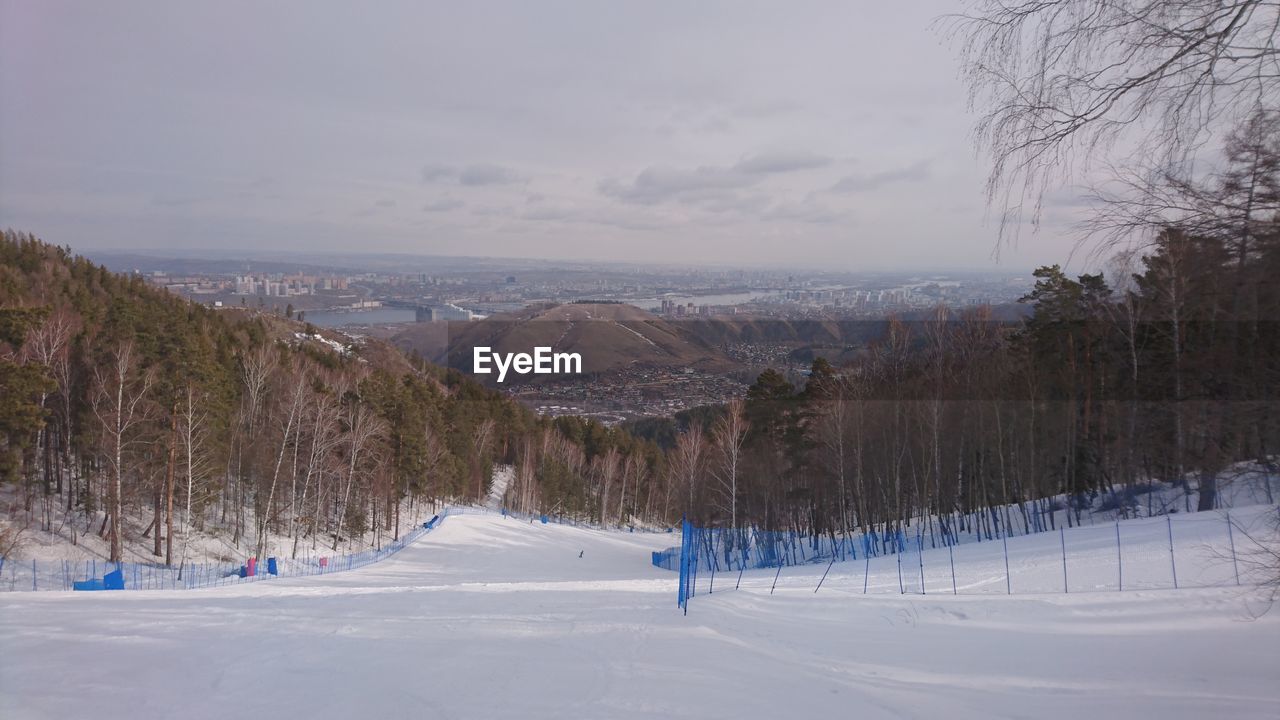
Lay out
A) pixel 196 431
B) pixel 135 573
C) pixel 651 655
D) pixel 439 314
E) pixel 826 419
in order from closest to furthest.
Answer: pixel 651 655 → pixel 135 573 → pixel 196 431 → pixel 826 419 → pixel 439 314

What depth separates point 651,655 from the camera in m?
8.97

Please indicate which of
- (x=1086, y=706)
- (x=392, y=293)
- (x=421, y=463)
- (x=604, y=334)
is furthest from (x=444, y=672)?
(x=392, y=293)

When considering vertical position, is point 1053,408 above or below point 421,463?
above

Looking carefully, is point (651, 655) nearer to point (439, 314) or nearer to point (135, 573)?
point (135, 573)

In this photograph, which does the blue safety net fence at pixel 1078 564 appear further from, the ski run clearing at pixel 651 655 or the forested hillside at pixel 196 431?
the forested hillside at pixel 196 431

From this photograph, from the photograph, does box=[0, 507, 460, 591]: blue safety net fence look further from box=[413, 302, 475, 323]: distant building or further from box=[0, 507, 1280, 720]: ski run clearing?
box=[413, 302, 475, 323]: distant building

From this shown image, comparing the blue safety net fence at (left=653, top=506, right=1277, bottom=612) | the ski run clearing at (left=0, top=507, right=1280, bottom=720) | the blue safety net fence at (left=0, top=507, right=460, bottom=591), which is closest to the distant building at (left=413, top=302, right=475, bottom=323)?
the blue safety net fence at (left=0, top=507, right=460, bottom=591)

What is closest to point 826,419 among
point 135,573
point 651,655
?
point 651,655

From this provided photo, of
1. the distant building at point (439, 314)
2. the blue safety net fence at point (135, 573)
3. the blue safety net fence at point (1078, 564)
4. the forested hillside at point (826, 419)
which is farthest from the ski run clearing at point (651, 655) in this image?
the distant building at point (439, 314)

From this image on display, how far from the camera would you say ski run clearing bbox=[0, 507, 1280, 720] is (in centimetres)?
691

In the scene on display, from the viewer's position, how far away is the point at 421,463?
38875 millimetres

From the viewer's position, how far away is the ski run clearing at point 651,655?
6.91m

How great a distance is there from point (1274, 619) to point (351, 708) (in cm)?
1149

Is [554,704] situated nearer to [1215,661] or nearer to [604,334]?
[1215,661]
